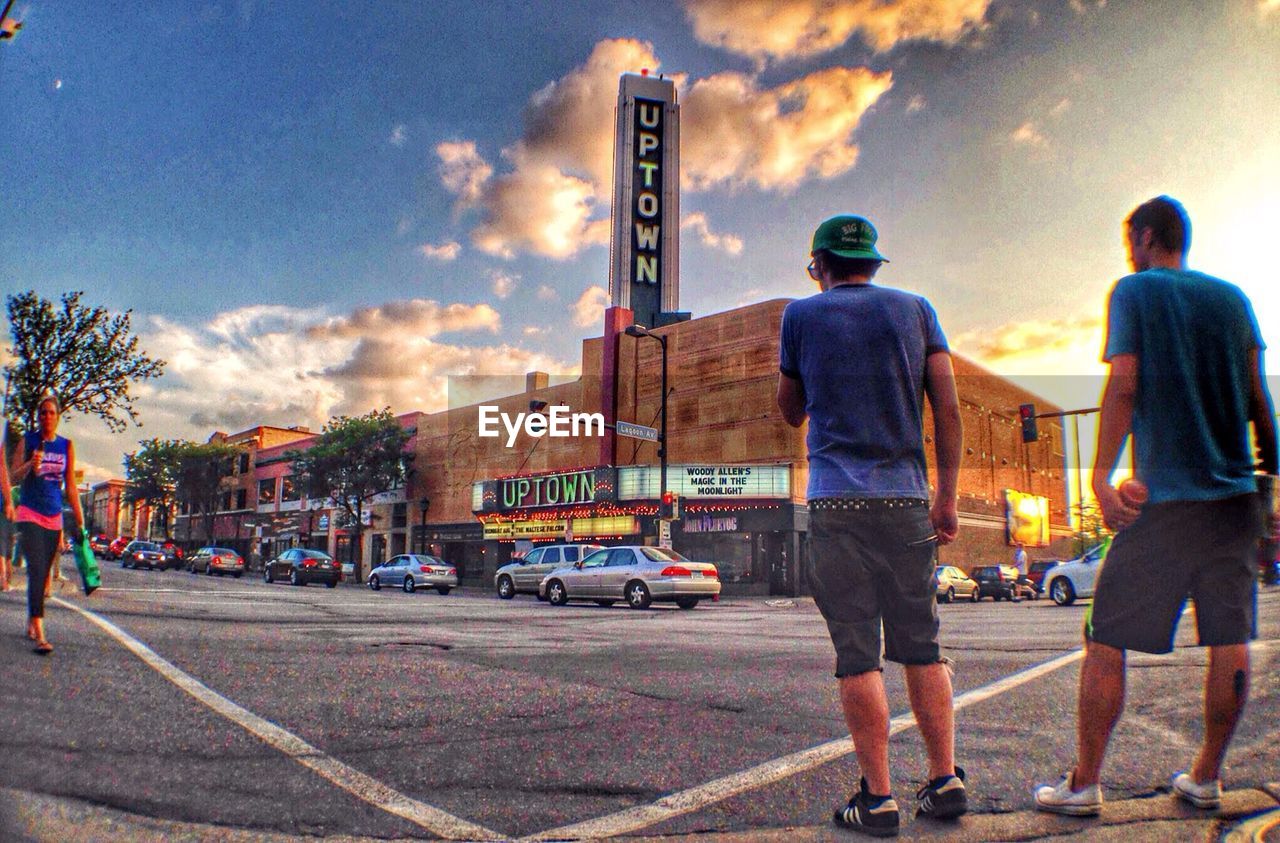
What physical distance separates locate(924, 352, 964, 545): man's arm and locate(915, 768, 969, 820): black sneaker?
59 cm

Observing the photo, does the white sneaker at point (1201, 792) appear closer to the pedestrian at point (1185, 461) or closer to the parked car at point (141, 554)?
the pedestrian at point (1185, 461)

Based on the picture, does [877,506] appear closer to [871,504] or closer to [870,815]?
[871,504]

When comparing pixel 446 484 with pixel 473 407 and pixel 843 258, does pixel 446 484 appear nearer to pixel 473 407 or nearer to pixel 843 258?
pixel 473 407

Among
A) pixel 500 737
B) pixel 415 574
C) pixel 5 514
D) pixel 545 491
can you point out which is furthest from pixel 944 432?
pixel 545 491

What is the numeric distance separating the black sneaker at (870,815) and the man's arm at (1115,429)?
0.87 meters

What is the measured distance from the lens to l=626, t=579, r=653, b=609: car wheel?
15.5m

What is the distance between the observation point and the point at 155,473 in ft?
9.23

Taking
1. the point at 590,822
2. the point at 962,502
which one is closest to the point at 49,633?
the point at 590,822

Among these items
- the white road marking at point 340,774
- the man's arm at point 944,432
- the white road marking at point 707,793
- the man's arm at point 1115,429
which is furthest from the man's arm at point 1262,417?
the white road marking at point 340,774

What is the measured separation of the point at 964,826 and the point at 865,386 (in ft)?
3.65

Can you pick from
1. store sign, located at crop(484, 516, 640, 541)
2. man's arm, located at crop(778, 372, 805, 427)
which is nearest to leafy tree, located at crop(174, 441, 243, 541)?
man's arm, located at crop(778, 372, 805, 427)

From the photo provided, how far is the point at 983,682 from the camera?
4.22 m

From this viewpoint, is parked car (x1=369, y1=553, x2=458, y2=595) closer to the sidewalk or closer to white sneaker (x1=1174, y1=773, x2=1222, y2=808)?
the sidewalk

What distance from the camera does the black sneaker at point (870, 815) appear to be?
187 centimetres
